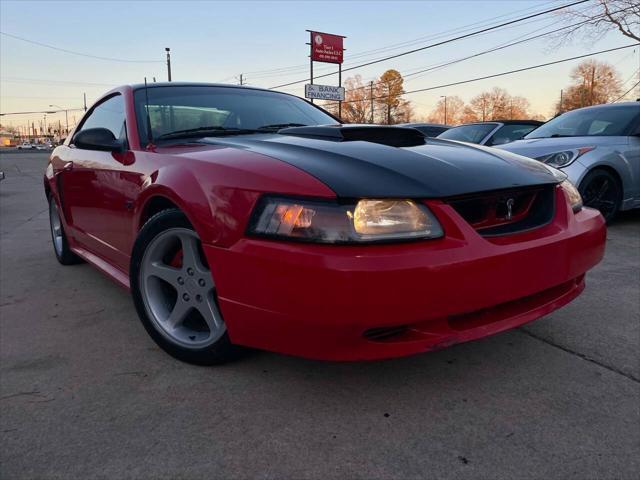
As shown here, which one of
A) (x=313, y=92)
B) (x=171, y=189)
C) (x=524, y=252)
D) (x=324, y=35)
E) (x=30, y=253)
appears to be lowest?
(x=30, y=253)

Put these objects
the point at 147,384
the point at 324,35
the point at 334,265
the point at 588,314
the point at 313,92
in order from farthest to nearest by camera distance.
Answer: the point at 324,35 → the point at 313,92 → the point at 588,314 → the point at 147,384 → the point at 334,265

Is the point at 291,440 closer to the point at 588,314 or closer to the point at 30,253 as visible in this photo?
the point at 588,314

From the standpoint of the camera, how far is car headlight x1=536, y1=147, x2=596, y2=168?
5085mm

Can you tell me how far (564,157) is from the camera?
5145 millimetres

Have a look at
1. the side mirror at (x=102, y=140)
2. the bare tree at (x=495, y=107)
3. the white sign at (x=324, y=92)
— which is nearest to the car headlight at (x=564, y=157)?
the side mirror at (x=102, y=140)

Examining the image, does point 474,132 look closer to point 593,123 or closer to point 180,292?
point 593,123

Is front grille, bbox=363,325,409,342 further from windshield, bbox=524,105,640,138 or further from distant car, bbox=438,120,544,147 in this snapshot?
distant car, bbox=438,120,544,147

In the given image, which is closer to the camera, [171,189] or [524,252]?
[524,252]

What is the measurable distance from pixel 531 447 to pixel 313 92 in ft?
102

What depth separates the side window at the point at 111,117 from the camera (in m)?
2.89

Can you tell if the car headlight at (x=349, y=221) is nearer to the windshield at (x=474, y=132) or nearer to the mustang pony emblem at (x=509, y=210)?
the mustang pony emblem at (x=509, y=210)

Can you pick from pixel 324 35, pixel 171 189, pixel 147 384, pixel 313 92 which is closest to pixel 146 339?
pixel 147 384

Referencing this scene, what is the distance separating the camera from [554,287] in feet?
6.53

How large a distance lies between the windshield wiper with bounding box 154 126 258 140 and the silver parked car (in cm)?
359
